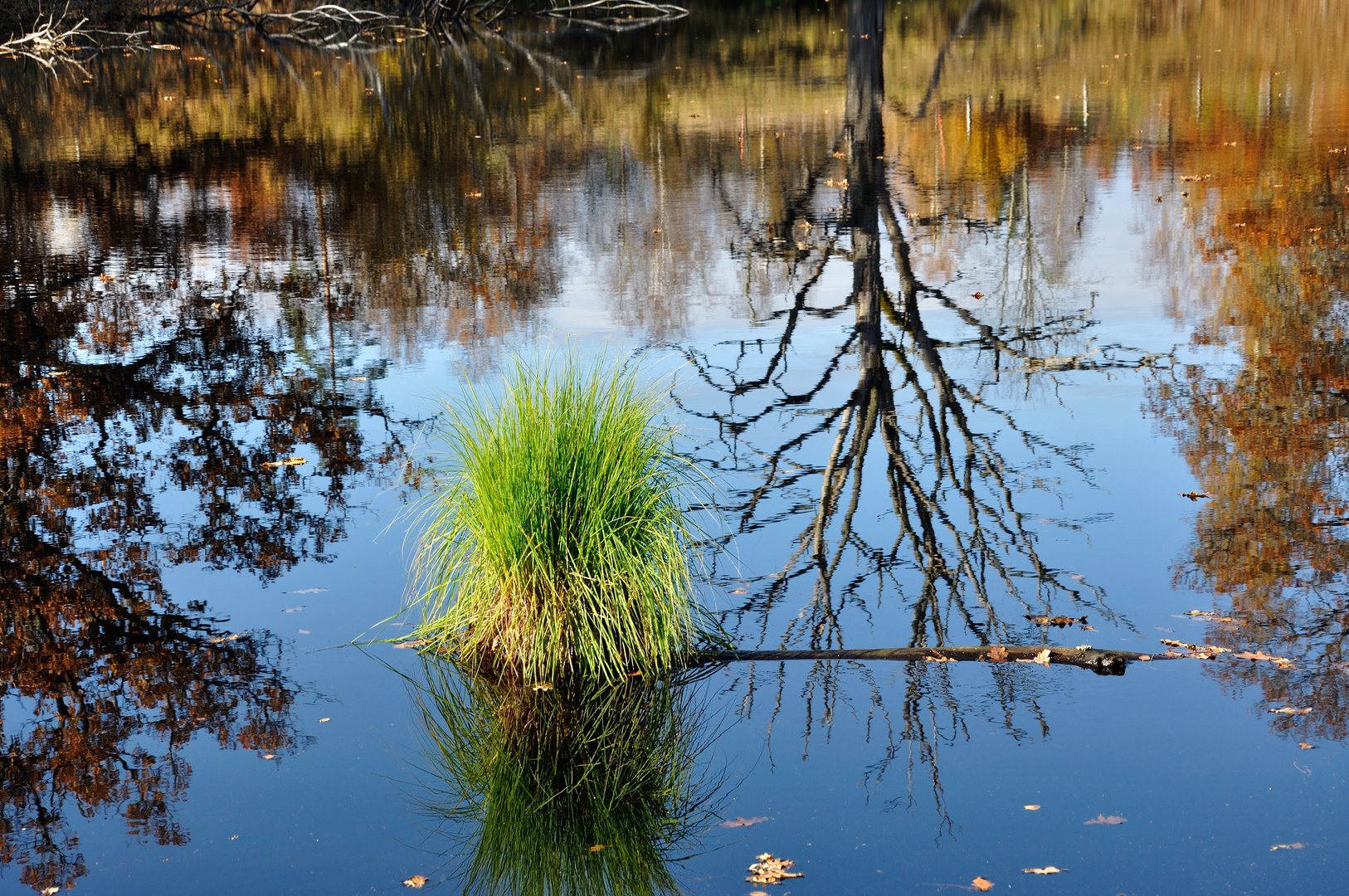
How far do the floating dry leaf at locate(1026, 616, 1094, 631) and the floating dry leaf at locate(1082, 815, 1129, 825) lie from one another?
Result: 150 cm

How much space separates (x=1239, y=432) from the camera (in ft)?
28.2

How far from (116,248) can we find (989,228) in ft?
34.7

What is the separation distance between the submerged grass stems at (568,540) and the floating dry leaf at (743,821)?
1090 mm

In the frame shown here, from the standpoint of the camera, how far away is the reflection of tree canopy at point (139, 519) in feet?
17.5

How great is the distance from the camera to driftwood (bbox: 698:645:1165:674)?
18.8ft

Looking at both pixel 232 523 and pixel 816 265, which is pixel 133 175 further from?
pixel 232 523

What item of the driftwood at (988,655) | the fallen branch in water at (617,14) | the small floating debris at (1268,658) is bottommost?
the small floating debris at (1268,658)

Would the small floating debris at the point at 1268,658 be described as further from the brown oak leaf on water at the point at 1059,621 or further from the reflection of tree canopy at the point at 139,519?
the reflection of tree canopy at the point at 139,519

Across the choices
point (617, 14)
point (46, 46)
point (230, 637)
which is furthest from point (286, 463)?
point (617, 14)

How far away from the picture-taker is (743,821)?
16.0 feet

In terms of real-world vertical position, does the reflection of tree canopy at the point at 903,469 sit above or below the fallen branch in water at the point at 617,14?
below

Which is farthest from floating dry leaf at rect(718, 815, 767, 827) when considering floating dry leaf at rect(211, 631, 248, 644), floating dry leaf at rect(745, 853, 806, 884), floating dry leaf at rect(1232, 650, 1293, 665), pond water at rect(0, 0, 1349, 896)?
floating dry leaf at rect(211, 631, 248, 644)

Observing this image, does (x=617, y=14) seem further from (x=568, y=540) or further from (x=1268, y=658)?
(x=1268, y=658)

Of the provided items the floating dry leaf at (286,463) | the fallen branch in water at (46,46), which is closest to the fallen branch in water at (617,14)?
the fallen branch in water at (46,46)
